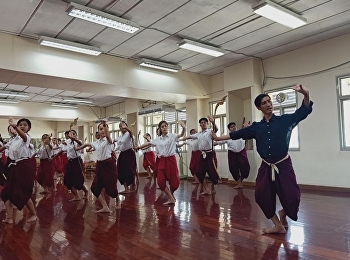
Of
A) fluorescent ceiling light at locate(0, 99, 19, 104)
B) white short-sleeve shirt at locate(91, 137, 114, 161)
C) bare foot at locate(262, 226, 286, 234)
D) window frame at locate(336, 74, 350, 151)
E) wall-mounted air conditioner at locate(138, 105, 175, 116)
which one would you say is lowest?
bare foot at locate(262, 226, 286, 234)

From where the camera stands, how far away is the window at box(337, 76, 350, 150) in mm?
5949

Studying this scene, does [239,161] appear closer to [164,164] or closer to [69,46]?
[164,164]

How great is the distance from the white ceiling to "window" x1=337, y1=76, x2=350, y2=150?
3.23 feet

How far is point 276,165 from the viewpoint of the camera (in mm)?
3104

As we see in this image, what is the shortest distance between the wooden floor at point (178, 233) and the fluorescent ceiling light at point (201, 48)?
9.66 ft

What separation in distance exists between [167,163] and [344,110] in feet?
12.0

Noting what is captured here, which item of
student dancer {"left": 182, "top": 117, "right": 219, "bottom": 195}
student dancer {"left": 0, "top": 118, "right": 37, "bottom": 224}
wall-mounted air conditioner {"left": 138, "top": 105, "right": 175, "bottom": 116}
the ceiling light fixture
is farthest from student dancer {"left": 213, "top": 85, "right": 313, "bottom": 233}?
wall-mounted air conditioner {"left": 138, "top": 105, "right": 175, "bottom": 116}

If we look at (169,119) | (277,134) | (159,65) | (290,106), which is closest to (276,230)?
(277,134)

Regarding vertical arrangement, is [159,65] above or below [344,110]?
above

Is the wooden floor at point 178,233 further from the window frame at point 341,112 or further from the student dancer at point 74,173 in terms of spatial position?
the window frame at point 341,112

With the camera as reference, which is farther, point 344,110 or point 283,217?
point 344,110

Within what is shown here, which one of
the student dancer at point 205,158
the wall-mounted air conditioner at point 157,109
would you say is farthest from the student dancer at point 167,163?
the wall-mounted air conditioner at point 157,109

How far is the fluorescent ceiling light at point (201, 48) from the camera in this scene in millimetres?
5912

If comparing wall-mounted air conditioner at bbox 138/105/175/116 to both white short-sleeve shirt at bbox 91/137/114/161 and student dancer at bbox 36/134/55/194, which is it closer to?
student dancer at bbox 36/134/55/194
